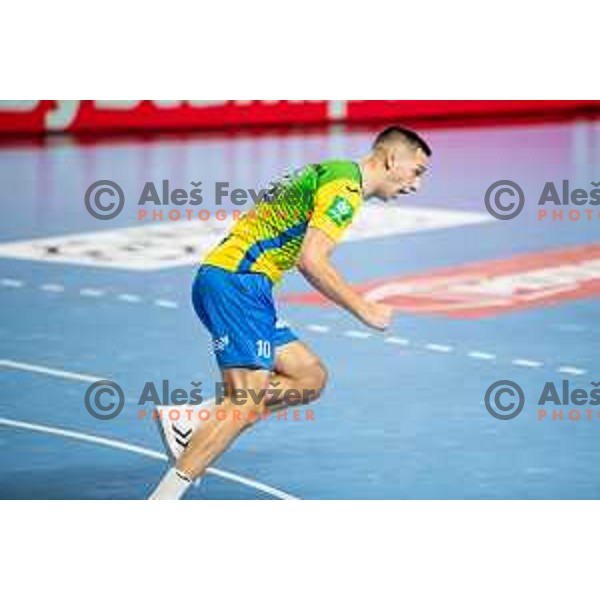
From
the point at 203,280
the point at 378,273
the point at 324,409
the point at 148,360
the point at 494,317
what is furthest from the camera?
the point at 378,273

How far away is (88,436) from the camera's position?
12.5 metres

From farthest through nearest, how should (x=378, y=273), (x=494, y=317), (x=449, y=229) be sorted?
(x=449, y=229)
(x=378, y=273)
(x=494, y=317)

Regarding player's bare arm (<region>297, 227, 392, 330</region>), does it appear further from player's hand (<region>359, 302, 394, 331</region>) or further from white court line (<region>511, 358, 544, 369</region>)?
white court line (<region>511, 358, 544, 369</region>)

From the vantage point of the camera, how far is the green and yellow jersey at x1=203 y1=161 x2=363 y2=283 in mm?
10500

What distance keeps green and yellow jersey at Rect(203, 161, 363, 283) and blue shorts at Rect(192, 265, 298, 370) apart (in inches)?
2.7

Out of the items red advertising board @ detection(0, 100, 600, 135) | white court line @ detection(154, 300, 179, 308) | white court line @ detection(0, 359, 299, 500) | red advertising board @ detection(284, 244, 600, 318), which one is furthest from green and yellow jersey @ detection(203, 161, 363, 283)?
red advertising board @ detection(0, 100, 600, 135)

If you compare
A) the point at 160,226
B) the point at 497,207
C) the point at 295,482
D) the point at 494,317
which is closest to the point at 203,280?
the point at 295,482

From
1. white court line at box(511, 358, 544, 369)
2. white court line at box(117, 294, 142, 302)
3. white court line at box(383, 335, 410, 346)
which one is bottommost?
white court line at box(511, 358, 544, 369)

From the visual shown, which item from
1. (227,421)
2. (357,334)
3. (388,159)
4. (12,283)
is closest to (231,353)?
(227,421)

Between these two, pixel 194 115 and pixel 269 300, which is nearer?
pixel 269 300

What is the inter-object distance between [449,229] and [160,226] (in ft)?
8.60

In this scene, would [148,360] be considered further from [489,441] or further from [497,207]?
[497,207]

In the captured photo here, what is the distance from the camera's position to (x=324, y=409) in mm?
13180

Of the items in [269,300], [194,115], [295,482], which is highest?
[194,115]
